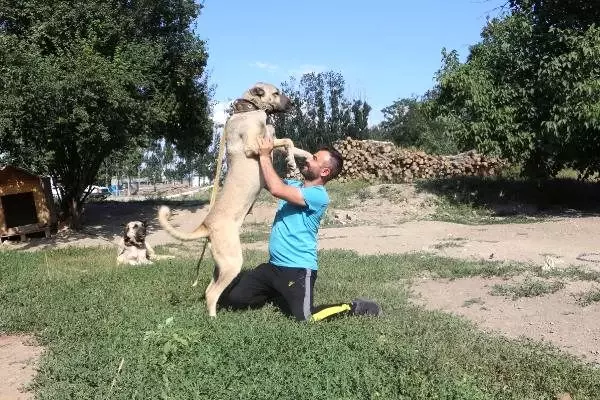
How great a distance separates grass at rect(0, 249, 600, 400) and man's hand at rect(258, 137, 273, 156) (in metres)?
1.42

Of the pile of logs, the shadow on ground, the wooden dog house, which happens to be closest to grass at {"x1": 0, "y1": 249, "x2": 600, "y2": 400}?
the wooden dog house

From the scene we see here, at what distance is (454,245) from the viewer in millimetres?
10680

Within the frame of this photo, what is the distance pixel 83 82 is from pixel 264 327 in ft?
28.9

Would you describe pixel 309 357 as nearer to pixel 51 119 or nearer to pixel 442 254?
pixel 442 254

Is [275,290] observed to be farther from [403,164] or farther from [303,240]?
[403,164]

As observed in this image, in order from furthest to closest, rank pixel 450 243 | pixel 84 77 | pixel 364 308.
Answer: pixel 84 77
pixel 450 243
pixel 364 308

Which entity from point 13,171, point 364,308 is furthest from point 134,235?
point 13,171

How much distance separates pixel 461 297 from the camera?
6.90 m

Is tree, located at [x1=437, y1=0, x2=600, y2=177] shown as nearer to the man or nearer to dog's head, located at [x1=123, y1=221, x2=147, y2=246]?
dog's head, located at [x1=123, y1=221, x2=147, y2=246]

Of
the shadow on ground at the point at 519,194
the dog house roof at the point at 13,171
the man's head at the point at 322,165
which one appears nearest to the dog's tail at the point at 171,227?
the man's head at the point at 322,165

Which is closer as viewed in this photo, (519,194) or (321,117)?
(519,194)

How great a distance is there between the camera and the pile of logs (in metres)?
22.5

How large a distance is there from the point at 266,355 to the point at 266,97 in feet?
6.96

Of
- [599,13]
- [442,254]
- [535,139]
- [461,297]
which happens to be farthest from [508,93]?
[461,297]
